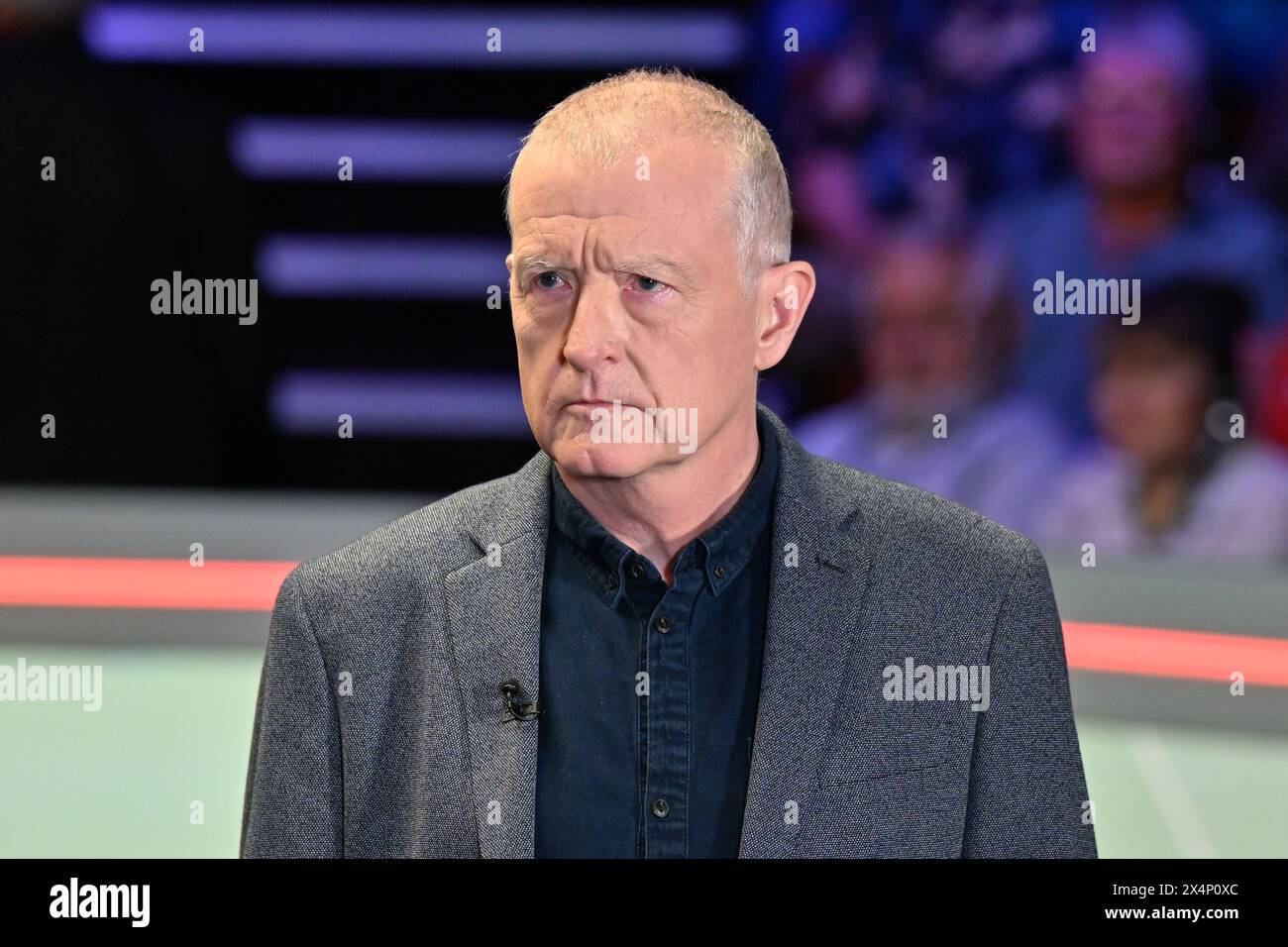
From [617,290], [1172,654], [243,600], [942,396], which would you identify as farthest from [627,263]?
[942,396]

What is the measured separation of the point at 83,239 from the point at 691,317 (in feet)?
9.59

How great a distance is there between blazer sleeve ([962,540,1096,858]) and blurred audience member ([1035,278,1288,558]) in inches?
106

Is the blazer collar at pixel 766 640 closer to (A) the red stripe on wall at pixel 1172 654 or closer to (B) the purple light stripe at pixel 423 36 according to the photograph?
(A) the red stripe on wall at pixel 1172 654

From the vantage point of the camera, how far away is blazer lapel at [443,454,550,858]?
1460mm

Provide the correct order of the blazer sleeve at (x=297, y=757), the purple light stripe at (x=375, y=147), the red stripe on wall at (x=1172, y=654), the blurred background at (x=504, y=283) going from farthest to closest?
the purple light stripe at (x=375, y=147), the blurred background at (x=504, y=283), the red stripe on wall at (x=1172, y=654), the blazer sleeve at (x=297, y=757)

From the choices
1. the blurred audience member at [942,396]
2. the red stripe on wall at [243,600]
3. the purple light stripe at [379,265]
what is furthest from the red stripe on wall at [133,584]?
the blurred audience member at [942,396]

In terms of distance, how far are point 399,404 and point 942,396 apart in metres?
1.47

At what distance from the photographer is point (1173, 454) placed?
14.4 ft

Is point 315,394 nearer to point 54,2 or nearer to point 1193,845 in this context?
point 54,2

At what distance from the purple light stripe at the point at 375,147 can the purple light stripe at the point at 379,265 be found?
0.58 feet

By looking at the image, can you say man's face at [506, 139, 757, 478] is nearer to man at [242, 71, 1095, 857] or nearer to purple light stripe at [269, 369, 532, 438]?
man at [242, 71, 1095, 857]

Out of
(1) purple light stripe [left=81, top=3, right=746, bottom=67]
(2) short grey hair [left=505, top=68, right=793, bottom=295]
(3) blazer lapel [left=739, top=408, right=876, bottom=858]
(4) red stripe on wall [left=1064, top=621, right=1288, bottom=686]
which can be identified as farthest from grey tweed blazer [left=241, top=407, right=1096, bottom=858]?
(1) purple light stripe [left=81, top=3, right=746, bottom=67]

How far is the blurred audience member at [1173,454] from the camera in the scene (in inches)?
168

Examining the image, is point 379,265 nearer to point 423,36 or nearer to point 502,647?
point 423,36
